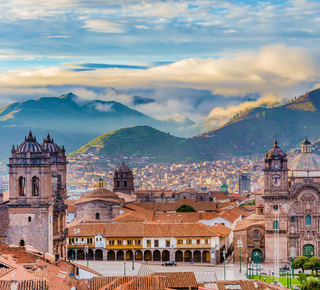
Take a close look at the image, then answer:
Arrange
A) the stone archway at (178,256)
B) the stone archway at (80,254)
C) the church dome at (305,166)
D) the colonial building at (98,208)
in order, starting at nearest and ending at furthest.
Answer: the church dome at (305,166), the stone archway at (80,254), the stone archway at (178,256), the colonial building at (98,208)

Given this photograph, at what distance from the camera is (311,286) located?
51938mm

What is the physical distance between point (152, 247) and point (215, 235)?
6085 millimetres

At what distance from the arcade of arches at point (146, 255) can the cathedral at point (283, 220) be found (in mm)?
3954

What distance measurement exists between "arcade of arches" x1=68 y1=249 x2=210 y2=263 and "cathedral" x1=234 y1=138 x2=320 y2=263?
13.0 ft

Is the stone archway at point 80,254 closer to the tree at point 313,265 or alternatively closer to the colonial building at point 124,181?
the tree at point 313,265

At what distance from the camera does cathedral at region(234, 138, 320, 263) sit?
80938 mm

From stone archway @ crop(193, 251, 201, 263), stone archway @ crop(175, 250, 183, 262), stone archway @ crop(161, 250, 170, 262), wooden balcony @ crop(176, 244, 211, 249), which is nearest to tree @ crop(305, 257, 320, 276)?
wooden balcony @ crop(176, 244, 211, 249)

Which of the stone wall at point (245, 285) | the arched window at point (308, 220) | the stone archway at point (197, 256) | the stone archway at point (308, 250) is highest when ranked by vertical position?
the arched window at point (308, 220)

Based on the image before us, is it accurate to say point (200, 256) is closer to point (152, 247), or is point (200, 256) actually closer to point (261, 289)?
point (152, 247)

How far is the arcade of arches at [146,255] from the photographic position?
273 feet

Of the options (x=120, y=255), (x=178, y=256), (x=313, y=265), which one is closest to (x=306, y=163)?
(x=313, y=265)

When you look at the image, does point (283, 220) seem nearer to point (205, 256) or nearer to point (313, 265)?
point (205, 256)

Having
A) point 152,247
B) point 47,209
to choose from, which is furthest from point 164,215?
point 47,209

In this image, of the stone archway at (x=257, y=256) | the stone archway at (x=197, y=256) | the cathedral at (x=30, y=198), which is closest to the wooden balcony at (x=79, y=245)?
the stone archway at (x=197, y=256)
